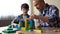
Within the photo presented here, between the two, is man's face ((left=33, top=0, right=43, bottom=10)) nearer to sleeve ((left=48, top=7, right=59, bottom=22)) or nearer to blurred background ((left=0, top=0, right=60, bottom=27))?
sleeve ((left=48, top=7, right=59, bottom=22))

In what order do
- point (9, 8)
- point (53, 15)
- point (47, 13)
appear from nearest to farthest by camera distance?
point (53, 15) → point (47, 13) → point (9, 8)

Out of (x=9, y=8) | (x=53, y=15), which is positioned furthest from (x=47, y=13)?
(x=9, y=8)

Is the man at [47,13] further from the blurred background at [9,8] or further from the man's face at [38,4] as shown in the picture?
the blurred background at [9,8]

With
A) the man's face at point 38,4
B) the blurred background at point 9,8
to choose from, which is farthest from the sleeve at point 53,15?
the blurred background at point 9,8

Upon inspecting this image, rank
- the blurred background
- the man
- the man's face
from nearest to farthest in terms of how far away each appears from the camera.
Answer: the man
the man's face
the blurred background

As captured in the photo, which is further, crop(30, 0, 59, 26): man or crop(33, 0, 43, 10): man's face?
crop(33, 0, 43, 10): man's face

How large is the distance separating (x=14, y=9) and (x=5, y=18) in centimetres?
30

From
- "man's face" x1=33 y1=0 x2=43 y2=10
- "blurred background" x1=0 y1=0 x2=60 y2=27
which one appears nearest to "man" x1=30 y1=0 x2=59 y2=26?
"man's face" x1=33 y1=0 x2=43 y2=10

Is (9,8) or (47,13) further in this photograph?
(9,8)

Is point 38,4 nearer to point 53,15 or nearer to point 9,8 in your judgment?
point 53,15

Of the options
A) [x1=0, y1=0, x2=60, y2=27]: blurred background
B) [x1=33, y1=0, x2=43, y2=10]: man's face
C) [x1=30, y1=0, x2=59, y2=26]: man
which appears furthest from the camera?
[x1=0, y1=0, x2=60, y2=27]: blurred background

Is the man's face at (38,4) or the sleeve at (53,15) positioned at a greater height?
the man's face at (38,4)

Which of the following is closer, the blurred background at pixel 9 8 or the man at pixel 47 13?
the man at pixel 47 13

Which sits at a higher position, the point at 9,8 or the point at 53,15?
the point at 9,8
